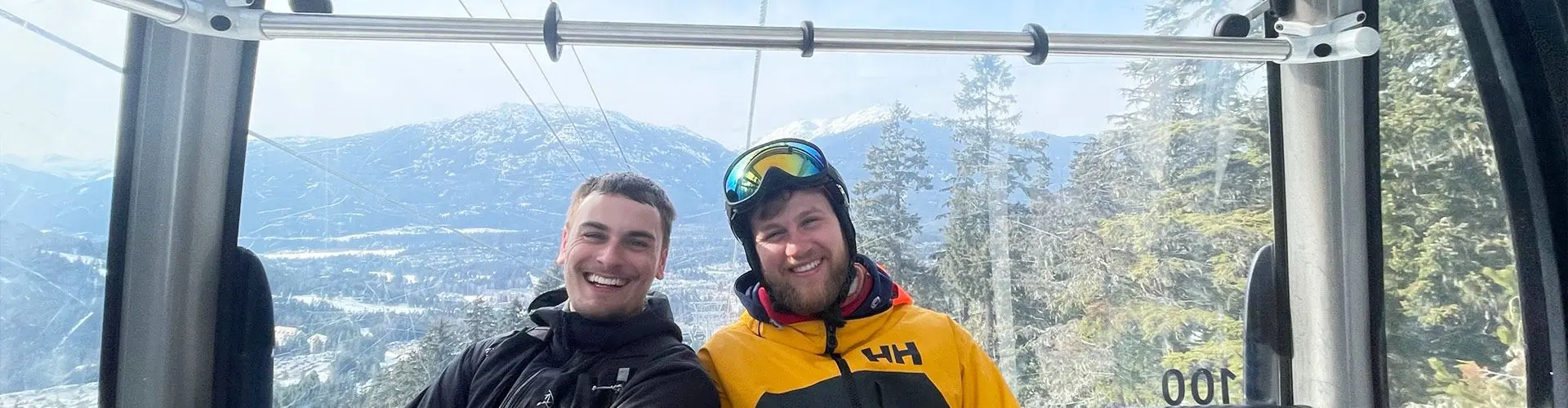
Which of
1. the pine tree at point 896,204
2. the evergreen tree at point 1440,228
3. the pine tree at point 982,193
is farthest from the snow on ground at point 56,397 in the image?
the evergreen tree at point 1440,228

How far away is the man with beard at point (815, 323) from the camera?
1.59 meters

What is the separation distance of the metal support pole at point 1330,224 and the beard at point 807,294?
1510 millimetres

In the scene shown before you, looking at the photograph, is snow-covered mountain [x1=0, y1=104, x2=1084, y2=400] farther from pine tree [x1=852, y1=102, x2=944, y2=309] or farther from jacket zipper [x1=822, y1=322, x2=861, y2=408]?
jacket zipper [x1=822, y1=322, x2=861, y2=408]

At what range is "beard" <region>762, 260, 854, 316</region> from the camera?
5.38 feet

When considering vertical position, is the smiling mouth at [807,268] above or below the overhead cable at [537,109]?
below

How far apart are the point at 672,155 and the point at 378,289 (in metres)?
0.95

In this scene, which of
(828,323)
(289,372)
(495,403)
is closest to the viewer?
(495,403)

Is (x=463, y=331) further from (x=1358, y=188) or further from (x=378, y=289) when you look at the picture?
(x=1358, y=188)

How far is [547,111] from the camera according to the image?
2.11 metres

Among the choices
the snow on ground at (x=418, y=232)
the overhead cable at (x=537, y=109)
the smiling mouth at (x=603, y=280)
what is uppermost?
the overhead cable at (x=537, y=109)

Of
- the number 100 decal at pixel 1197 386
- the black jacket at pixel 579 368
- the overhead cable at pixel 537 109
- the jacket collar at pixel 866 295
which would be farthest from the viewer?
the number 100 decal at pixel 1197 386

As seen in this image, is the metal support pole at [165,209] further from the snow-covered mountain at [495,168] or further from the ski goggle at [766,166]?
the ski goggle at [766,166]

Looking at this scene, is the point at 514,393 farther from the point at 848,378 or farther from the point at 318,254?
the point at 318,254

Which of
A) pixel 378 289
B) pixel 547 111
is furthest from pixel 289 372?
pixel 547 111
